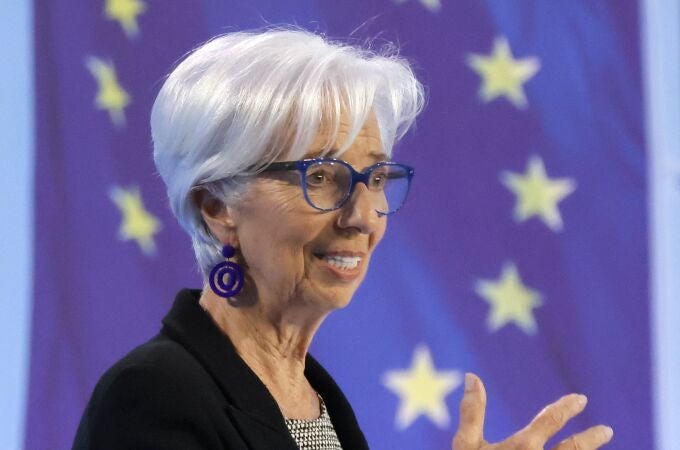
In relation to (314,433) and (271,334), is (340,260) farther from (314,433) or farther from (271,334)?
(314,433)

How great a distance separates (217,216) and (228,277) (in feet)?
0.28

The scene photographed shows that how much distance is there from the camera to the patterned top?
4.67ft

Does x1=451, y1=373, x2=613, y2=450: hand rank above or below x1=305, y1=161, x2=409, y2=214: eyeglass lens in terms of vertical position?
below

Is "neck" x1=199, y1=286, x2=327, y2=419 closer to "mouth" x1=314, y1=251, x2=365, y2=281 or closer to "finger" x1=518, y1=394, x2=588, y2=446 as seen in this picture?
"mouth" x1=314, y1=251, x2=365, y2=281

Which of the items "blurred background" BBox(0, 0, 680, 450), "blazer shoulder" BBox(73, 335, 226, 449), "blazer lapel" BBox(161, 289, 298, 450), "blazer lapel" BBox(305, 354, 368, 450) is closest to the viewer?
"blazer shoulder" BBox(73, 335, 226, 449)

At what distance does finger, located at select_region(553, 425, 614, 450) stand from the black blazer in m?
0.36

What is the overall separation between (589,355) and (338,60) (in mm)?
1313

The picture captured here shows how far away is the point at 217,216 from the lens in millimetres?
1428

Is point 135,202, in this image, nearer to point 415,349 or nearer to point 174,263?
point 174,263

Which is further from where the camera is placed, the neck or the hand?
the neck

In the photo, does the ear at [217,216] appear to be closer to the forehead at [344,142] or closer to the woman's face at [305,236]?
the woman's face at [305,236]

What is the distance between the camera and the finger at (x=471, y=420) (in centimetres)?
134

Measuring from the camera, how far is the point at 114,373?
124 cm

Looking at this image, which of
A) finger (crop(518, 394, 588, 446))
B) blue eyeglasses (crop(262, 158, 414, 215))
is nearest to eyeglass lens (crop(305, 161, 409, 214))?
blue eyeglasses (crop(262, 158, 414, 215))
